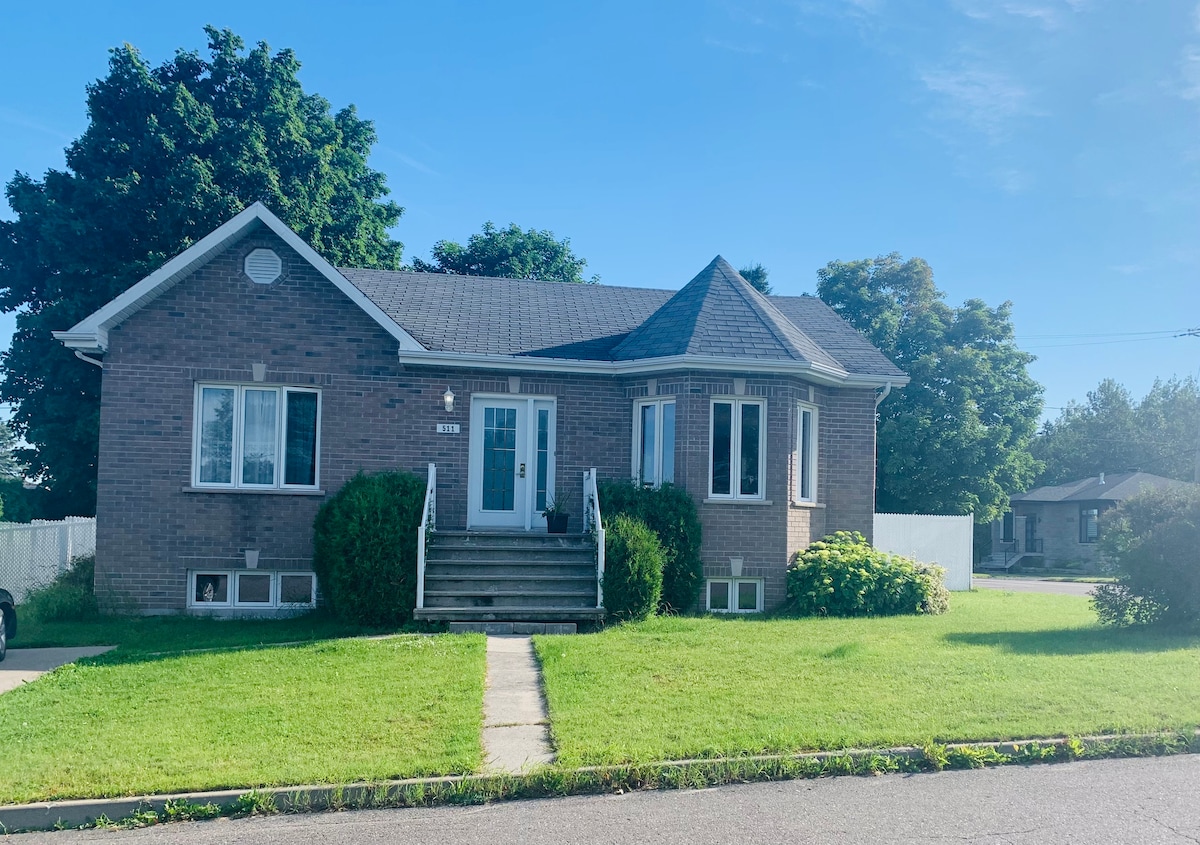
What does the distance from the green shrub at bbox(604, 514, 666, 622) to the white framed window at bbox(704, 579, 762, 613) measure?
2132mm

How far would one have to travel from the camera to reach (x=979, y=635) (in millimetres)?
11570

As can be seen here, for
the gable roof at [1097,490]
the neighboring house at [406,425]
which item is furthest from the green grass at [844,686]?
the gable roof at [1097,490]

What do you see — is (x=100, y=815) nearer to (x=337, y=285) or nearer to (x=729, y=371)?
(x=337, y=285)

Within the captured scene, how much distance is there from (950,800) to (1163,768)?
1.95 metres

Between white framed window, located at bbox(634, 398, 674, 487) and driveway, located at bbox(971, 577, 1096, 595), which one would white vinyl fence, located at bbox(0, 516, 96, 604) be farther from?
driveway, located at bbox(971, 577, 1096, 595)

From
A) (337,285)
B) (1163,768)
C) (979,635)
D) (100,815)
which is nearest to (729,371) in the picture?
(979,635)

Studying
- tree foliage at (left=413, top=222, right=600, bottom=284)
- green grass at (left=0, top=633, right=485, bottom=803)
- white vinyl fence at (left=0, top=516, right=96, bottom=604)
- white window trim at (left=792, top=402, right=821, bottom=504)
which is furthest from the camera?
tree foliage at (left=413, top=222, right=600, bottom=284)

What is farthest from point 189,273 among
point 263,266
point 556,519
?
point 556,519

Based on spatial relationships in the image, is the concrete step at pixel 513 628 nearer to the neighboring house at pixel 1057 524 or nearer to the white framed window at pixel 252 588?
the white framed window at pixel 252 588

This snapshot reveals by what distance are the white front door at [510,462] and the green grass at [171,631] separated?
10.2 feet

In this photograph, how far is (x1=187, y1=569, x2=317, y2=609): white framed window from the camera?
44.7 feet

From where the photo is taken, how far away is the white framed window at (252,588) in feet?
44.7

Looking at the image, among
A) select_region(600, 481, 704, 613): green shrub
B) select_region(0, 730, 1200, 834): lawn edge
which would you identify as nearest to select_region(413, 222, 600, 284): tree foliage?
select_region(600, 481, 704, 613): green shrub

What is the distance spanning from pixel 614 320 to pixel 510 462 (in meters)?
3.61
